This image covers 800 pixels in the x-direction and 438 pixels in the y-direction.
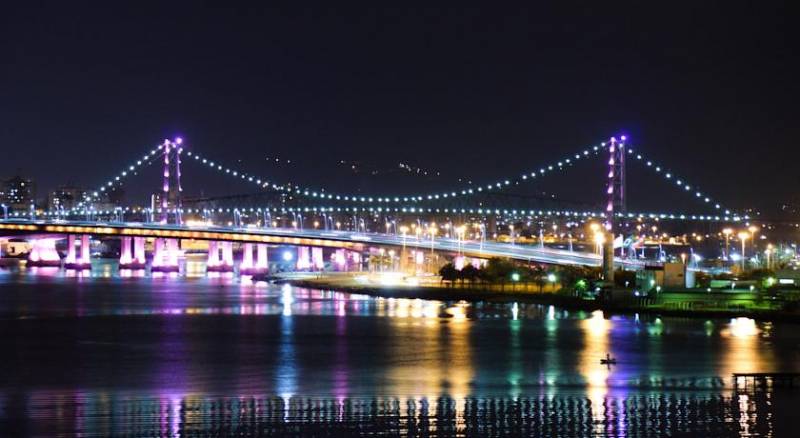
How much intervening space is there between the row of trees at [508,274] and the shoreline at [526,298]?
2.31m

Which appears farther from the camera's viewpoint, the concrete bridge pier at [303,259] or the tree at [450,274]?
the concrete bridge pier at [303,259]

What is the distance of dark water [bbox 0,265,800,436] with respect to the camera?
737 inches

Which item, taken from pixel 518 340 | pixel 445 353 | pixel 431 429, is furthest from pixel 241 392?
Answer: pixel 518 340

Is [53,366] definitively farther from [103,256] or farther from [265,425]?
[103,256]

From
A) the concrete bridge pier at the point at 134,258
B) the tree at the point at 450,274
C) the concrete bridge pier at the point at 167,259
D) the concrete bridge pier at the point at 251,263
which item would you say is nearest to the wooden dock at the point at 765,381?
the tree at the point at 450,274

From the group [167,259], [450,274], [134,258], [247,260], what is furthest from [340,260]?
[450,274]

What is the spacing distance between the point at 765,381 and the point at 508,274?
41.0 metres

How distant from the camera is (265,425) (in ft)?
60.5

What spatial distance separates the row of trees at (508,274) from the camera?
61.5 metres

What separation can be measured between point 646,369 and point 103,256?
144 meters

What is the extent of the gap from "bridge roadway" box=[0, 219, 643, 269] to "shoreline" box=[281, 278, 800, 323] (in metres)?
4.56

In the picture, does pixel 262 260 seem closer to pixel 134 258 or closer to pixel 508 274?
pixel 134 258

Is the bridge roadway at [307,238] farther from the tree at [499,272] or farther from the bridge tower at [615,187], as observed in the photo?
the bridge tower at [615,187]

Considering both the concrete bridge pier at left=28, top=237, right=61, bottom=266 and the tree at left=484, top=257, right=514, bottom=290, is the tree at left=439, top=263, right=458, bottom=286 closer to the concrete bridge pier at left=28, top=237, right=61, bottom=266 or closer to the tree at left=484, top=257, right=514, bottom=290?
the tree at left=484, top=257, right=514, bottom=290
